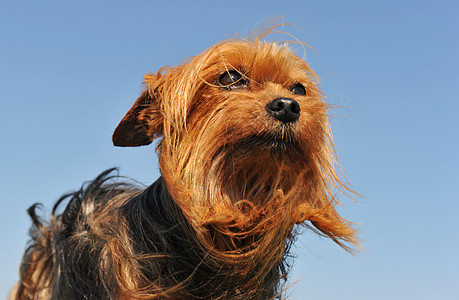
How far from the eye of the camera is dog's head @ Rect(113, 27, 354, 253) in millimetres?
3486

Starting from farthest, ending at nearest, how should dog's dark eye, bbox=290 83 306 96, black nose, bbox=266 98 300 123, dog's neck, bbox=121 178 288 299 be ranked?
dog's dark eye, bbox=290 83 306 96 < dog's neck, bbox=121 178 288 299 < black nose, bbox=266 98 300 123

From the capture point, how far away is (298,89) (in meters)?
3.98

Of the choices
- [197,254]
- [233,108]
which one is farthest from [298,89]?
[197,254]

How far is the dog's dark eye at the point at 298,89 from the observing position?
393 centimetres

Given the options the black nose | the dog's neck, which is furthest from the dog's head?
the dog's neck

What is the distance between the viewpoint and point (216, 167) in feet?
11.7

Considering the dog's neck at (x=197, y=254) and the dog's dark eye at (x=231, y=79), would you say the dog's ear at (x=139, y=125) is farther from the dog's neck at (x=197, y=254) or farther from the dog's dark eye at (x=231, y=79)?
the dog's dark eye at (x=231, y=79)

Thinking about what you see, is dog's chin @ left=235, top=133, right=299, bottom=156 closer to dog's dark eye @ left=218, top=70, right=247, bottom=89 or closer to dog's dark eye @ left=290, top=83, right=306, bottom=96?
dog's dark eye @ left=218, top=70, right=247, bottom=89

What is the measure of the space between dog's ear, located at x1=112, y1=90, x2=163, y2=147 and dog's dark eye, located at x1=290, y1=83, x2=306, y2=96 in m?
0.96

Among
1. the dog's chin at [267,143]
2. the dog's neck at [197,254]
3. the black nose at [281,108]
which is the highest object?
the black nose at [281,108]

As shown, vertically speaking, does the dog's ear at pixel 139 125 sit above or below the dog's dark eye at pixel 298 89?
below

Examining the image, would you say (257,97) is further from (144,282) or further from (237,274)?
(144,282)

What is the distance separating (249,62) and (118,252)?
1595 mm

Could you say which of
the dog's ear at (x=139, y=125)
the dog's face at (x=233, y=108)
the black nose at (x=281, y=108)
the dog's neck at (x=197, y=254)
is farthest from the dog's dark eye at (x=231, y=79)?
the dog's neck at (x=197, y=254)
